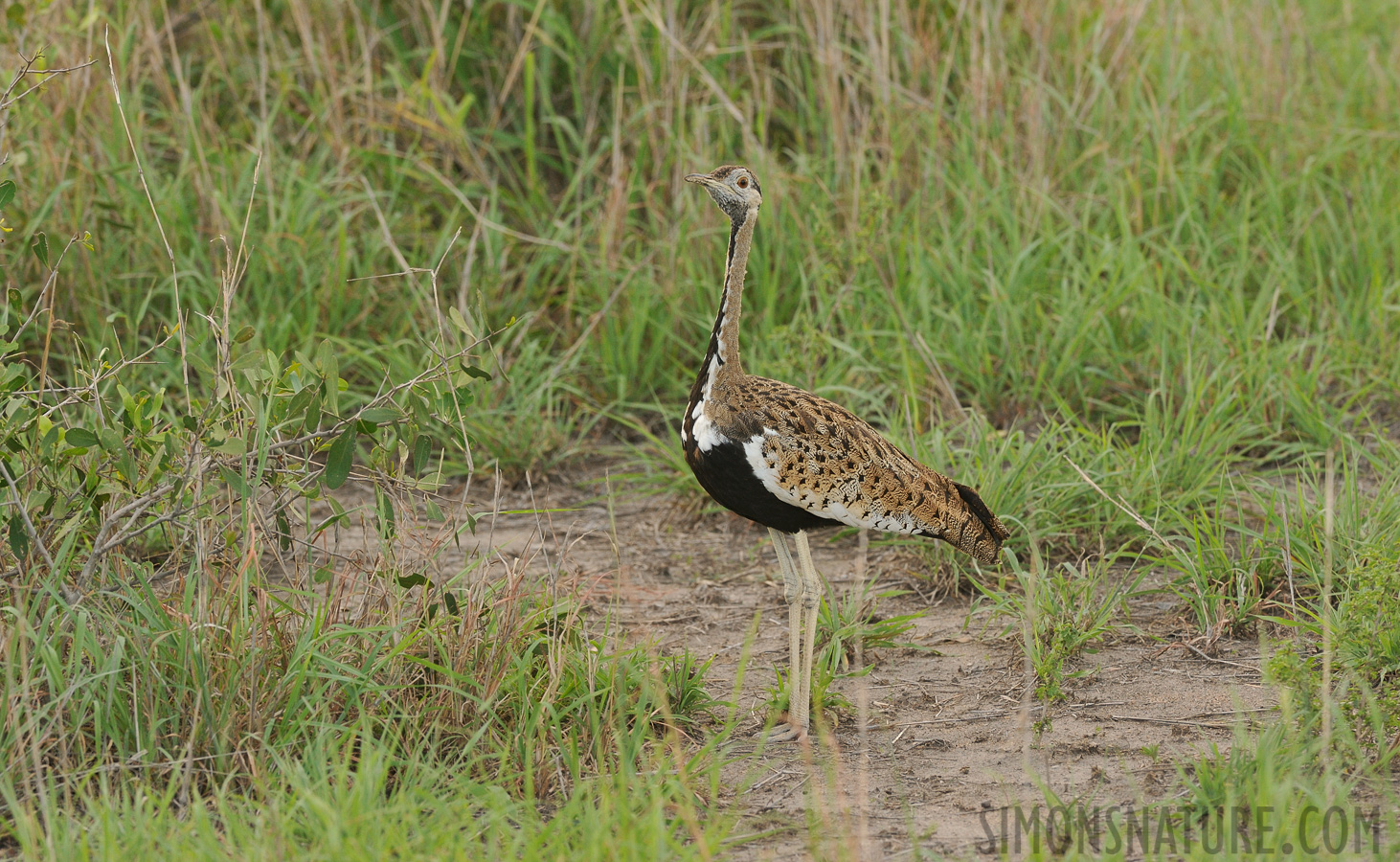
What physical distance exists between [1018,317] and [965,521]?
1.67 metres

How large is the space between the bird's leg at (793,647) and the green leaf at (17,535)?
74.9 inches

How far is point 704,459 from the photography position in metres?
3.53

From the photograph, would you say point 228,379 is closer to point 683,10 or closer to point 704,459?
point 704,459

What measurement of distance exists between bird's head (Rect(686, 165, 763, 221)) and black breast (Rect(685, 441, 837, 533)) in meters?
0.71

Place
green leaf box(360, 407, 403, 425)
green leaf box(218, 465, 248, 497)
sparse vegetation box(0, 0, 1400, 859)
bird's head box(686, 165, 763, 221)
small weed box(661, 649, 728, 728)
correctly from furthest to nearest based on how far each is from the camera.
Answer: bird's head box(686, 165, 763, 221), small weed box(661, 649, 728, 728), green leaf box(360, 407, 403, 425), green leaf box(218, 465, 248, 497), sparse vegetation box(0, 0, 1400, 859)

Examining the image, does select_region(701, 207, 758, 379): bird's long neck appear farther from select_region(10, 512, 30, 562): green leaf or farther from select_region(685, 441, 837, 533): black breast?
select_region(10, 512, 30, 562): green leaf

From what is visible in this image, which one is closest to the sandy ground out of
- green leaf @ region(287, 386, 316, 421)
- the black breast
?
the black breast

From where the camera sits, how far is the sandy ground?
9.79 feet

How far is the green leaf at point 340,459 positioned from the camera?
10.5 feet

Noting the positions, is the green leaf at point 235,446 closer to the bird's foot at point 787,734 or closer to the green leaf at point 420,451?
the green leaf at point 420,451

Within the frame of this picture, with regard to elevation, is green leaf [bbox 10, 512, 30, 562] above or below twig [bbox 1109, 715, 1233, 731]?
above

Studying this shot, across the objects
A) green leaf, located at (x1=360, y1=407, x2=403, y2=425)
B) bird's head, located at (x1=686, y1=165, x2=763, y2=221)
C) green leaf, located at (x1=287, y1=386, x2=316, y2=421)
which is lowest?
green leaf, located at (x1=360, y1=407, x2=403, y2=425)

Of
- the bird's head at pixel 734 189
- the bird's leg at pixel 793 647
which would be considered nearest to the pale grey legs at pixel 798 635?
the bird's leg at pixel 793 647

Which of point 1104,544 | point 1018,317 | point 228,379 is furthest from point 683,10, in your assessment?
point 228,379
